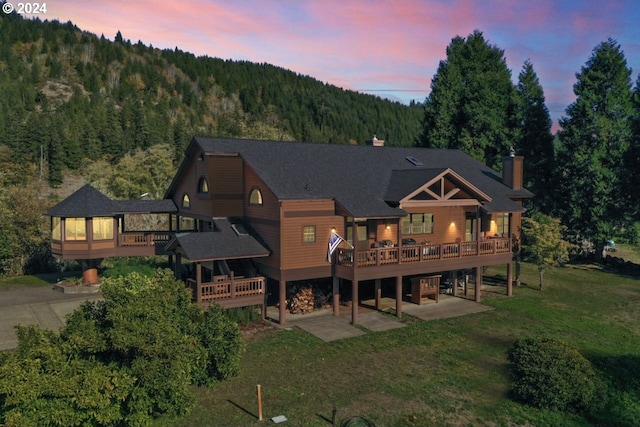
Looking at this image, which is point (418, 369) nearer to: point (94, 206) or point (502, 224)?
point (502, 224)

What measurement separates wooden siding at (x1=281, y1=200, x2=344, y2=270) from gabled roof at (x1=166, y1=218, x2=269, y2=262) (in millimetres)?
1289

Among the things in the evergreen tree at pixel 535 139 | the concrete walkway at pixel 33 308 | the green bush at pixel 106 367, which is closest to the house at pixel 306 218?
the concrete walkway at pixel 33 308

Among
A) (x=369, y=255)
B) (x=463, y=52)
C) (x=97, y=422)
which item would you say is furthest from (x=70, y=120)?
(x=97, y=422)

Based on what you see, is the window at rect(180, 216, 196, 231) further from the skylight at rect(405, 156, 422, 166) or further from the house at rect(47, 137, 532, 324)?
the skylight at rect(405, 156, 422, 166)

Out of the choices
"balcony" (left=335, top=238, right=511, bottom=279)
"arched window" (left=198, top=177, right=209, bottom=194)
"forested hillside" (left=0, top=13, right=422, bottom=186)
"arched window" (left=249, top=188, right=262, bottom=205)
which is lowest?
"balcony" (left=335, top=238, right=511, bottom=279)

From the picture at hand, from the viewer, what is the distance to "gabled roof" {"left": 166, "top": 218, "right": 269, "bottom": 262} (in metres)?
21.3

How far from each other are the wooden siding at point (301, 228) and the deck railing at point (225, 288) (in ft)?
5.09

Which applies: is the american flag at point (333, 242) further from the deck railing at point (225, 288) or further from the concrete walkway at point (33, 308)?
the concrete walkway at point (33, 308)

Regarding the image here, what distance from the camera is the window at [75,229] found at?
28062 millimetres

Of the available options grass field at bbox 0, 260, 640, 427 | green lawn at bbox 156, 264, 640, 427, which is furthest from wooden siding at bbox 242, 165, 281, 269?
green lawn at bbox 156, 264, 640, 427

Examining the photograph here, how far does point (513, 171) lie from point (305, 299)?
17.6m

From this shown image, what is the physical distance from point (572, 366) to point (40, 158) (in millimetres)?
90891

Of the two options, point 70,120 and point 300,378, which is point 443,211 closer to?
point 300,378

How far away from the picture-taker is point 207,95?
160m
